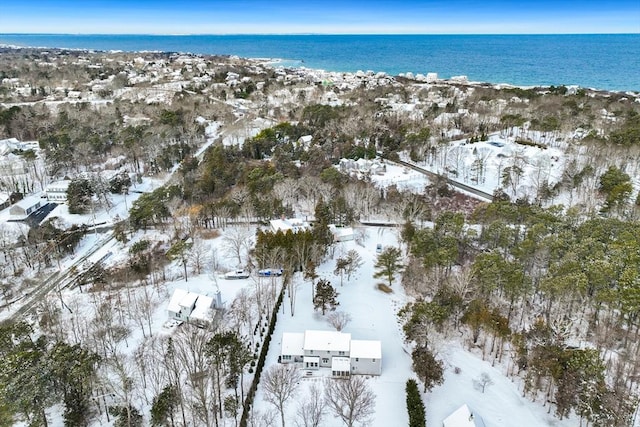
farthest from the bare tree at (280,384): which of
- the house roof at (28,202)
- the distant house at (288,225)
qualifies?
the house roof at (28,202)

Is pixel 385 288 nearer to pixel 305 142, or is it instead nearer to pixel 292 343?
pixel 292 343

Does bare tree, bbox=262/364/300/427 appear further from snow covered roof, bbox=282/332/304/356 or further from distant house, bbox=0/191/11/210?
distant house, bbox=0/191/11/210

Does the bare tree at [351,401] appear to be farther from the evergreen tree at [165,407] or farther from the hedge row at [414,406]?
the evergreen tree at [165,407]

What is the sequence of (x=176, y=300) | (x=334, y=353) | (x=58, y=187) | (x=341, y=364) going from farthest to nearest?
(x=58, y=187) < (x=176, y=300) < (x=334, y=353) < (x=341, y=364)

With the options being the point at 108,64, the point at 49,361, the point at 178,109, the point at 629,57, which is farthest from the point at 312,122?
the point at 629,57

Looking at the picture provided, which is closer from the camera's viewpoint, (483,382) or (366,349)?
(483,382)

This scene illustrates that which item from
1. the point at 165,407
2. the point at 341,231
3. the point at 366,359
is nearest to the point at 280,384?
the point at 366,359
